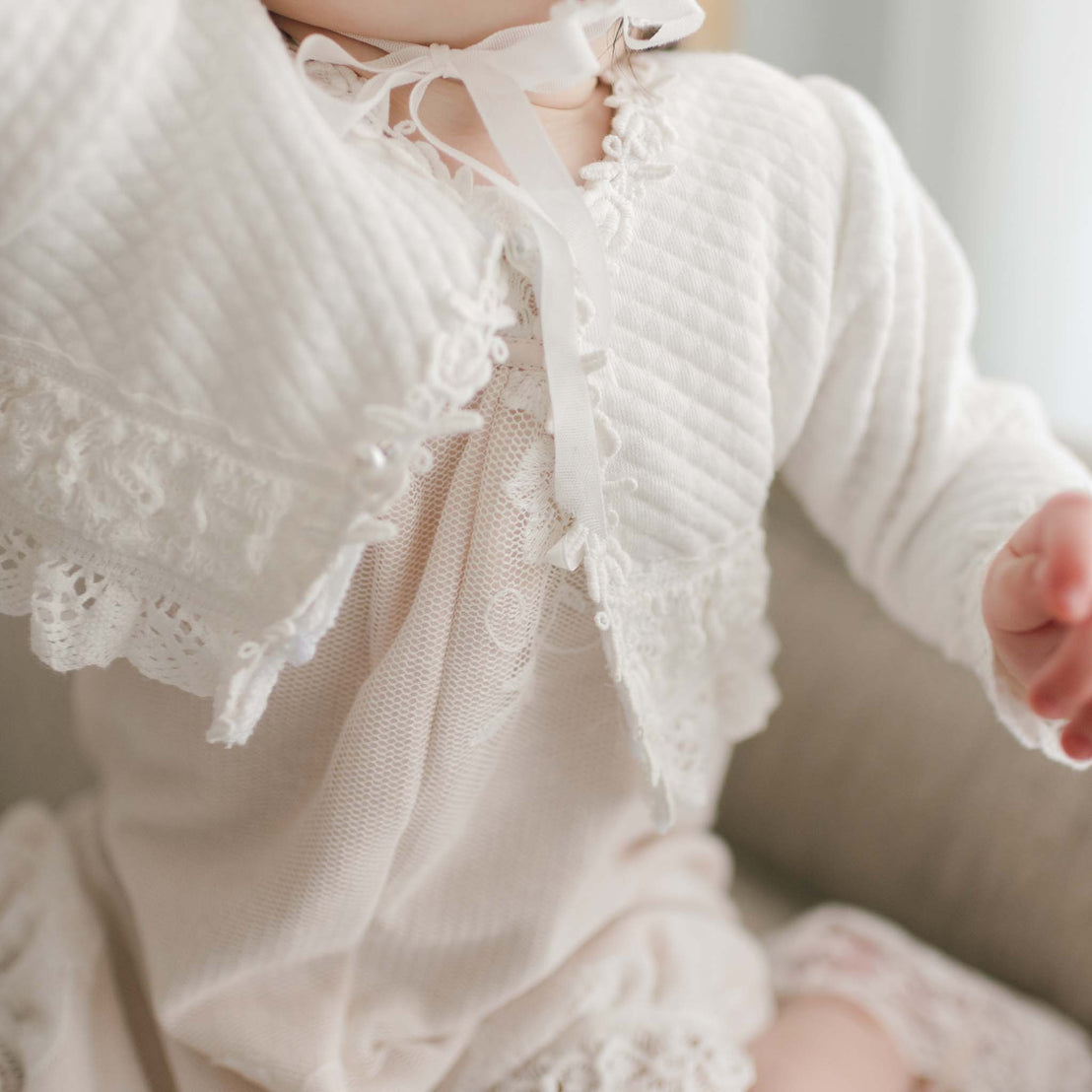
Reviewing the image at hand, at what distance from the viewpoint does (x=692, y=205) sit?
0.60 m

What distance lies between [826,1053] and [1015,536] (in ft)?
1.19

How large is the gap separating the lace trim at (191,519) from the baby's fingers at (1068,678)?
0.86ft

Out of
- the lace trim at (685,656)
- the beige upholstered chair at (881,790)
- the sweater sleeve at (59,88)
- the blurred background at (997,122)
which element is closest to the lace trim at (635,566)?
the lace trim at (685,656)

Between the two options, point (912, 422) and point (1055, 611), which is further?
point (912, 422)

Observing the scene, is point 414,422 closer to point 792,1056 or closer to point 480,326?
point 480,326

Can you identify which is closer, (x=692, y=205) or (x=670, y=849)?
(x=692, y=205)

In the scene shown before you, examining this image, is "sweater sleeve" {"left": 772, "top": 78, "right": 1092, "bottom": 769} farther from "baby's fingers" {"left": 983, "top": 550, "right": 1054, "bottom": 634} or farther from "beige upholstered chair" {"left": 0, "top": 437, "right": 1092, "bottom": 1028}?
"beige upholstered chair" {"left": 0, "top": 437, "right": 1092, "bottom": 1028}

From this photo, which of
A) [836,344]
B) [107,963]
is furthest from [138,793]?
[836,344]

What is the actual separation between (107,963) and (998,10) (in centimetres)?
111

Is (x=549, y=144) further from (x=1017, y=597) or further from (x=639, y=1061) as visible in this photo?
(x=639, y=1061)

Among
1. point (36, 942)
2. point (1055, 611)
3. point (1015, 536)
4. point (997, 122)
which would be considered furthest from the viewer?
point (997, 122)

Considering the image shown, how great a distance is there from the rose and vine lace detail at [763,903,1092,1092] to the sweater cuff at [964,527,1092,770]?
25 cm

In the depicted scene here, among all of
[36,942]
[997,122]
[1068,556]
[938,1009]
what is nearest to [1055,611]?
[1068,556]

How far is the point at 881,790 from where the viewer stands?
36.2 inches
